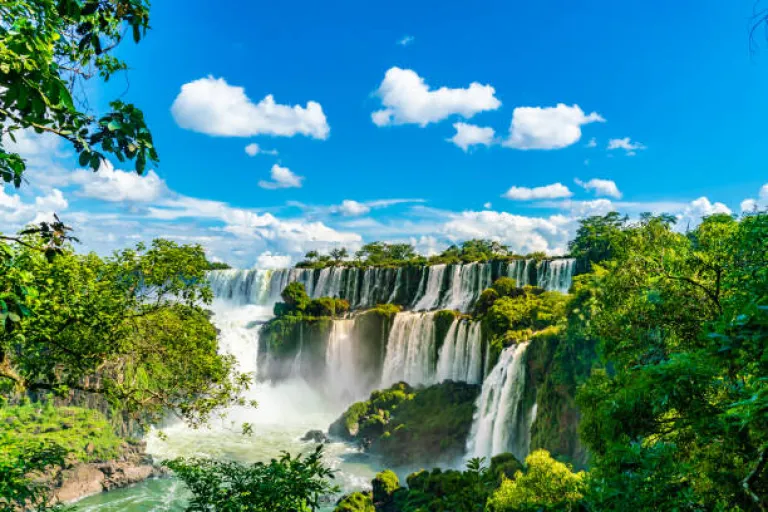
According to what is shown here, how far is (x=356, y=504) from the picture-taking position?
1504 centimetres

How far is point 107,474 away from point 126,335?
1607 centimetres

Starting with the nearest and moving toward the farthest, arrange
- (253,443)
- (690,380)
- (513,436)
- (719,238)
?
(690,380) < (719,238) < (513,436) < (253,443)

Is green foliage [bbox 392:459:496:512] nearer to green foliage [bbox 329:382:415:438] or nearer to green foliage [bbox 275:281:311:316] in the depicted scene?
green foliage [bbox 329:382:415:438]

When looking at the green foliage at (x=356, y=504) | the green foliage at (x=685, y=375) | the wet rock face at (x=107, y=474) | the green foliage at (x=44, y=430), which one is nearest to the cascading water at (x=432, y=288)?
the wet rock face at (x=107, y=474)

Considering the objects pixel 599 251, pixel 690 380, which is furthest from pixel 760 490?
pixel 599 251

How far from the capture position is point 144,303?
8.26 meters

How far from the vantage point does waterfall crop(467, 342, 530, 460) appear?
63.3 ft

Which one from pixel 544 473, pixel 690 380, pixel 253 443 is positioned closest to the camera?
pixel 690 380

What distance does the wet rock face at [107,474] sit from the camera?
1808 cm

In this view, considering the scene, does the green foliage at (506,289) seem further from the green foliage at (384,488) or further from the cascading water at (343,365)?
the green foliage at (384,488)

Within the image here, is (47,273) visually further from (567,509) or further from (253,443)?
(253,443)

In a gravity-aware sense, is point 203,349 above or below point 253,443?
above

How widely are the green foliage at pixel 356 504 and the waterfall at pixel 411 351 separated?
13814 millimetres

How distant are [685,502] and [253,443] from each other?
2649 centimetres
